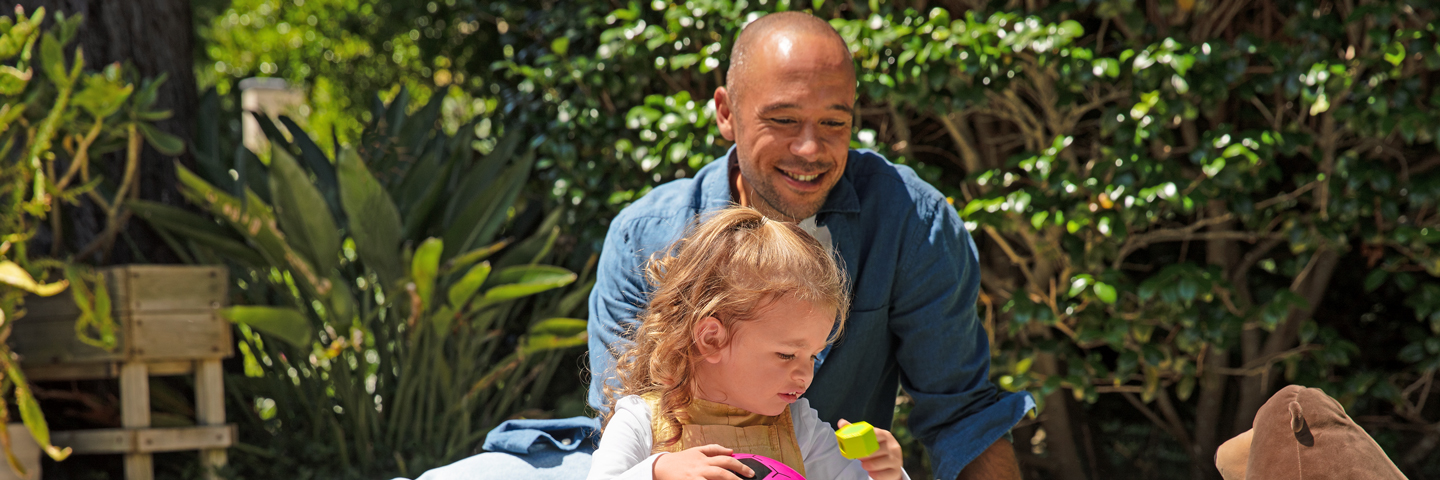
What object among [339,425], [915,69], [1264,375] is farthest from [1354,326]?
[339,425]

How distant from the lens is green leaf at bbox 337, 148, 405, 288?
11.1 feet

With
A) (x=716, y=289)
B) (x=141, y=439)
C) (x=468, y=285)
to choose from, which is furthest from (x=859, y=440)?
(x=141, y=439)

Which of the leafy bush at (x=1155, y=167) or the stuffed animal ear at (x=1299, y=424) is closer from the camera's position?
the stuffed animal ear at (x=1299, y=424)

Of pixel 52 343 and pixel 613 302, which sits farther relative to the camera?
pixel 52 343

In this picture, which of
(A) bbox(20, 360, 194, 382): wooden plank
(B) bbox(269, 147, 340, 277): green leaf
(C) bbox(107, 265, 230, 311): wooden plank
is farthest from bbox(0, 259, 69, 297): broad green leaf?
(B) bbox(269, 147, 340, 277): green leaf

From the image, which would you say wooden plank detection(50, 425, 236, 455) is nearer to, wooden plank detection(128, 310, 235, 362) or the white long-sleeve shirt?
wooden plank detection(128, 310, 235, 362)

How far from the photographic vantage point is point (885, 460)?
1689 millimetres

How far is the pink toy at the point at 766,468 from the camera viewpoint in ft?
5.14

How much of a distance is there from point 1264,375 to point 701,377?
100 inches

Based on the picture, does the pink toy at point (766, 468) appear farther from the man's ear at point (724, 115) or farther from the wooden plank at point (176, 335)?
the wooden plank at point (176, 335)

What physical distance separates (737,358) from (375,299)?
240 centimetres

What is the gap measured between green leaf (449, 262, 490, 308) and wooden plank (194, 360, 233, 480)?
0.86 meters

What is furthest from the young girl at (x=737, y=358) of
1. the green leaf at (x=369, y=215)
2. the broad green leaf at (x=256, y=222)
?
the broad green leaf at (x=256, y=222)

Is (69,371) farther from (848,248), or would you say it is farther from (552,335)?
(848,248)
